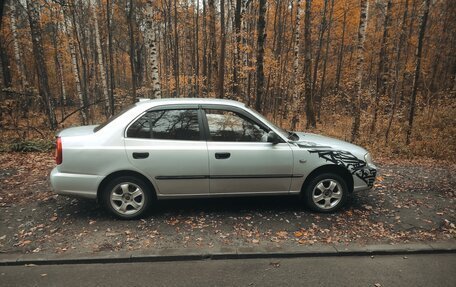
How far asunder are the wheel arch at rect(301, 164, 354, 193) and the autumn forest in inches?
224

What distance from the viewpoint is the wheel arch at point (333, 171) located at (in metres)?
4.82

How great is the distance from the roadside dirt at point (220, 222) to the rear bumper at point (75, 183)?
504 mm

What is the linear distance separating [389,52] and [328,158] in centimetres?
1990

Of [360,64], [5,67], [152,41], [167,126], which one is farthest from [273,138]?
[5,67]

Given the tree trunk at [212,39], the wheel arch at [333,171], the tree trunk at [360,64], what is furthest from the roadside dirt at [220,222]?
the tree trunk at [212,39]

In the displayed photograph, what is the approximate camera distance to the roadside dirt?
13.2ft

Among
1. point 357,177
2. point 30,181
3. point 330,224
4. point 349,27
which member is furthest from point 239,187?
point 349,27

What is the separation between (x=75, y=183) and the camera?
171 inches

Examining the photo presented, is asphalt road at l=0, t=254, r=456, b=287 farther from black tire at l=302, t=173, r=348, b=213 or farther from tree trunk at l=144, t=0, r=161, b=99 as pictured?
tree trunk at l=144, t=0, r=161, b=99

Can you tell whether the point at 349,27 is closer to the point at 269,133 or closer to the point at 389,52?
the point at 389,52

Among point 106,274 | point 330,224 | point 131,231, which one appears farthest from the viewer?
point 330,224

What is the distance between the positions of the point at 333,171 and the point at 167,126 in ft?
9.10

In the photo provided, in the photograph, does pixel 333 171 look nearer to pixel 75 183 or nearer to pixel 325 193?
pixel 325 193

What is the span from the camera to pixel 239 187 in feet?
15.3
